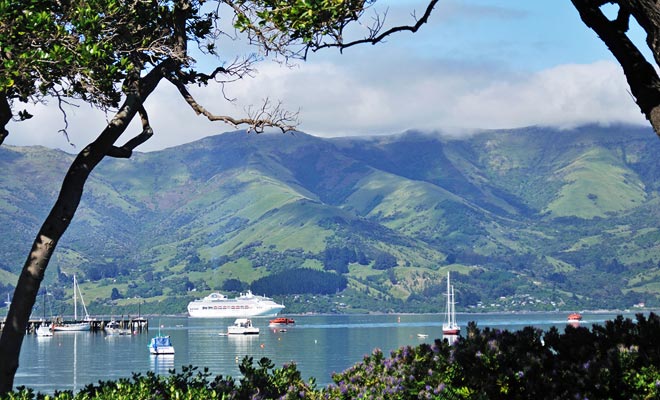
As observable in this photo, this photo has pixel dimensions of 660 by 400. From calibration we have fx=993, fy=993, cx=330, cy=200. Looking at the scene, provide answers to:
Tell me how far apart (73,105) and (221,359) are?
13680 centimetres

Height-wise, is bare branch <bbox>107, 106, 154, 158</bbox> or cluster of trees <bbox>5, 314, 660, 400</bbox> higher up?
bare branch <bbox>107, 106, 154, 158</bbox>

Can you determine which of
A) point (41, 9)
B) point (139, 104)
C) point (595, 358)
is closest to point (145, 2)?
point (139, 104)

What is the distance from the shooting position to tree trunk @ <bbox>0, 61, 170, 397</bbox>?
13.7 metres

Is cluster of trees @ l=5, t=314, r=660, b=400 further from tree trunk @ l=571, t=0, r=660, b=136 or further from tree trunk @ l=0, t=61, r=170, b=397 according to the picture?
tree trunk @ l=571, t=0, r=660, b=136

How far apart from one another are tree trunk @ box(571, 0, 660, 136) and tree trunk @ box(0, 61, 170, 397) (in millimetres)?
7332

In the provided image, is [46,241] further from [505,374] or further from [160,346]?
[160,346]

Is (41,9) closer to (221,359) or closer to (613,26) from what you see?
(613,26)

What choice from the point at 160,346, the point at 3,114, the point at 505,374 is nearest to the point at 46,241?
the point at 3,114

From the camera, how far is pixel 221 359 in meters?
150

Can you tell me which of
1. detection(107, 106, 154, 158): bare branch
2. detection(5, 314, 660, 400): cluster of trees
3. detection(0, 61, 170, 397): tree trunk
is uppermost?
detection(107, 106, 154, 158): bare branch

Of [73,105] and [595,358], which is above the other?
[73,105]

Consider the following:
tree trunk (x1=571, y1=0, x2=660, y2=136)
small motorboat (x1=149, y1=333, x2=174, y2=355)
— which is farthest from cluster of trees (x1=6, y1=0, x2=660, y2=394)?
small motorboat (x1=149, y1=333, x2=174, y2=355)

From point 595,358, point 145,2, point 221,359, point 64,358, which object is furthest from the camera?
point 64,358

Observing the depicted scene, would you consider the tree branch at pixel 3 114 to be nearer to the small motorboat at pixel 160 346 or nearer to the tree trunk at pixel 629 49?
the tree trunk at pixel 629 49
